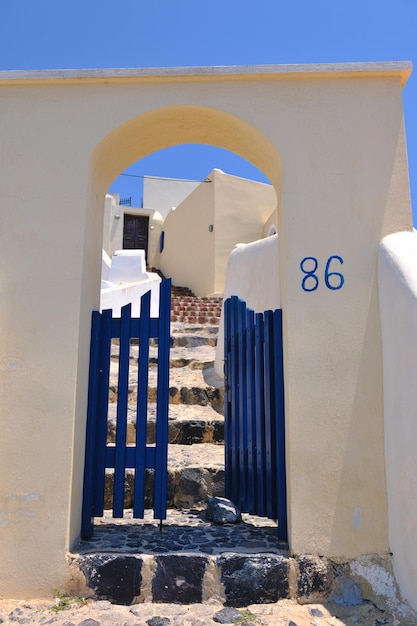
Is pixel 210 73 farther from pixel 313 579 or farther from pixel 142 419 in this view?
pixel 313 579

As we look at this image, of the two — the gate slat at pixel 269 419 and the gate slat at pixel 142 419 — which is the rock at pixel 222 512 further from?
the gate slat at pixel 142 419

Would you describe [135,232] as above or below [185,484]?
above

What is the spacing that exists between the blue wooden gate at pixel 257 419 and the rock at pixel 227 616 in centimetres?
61

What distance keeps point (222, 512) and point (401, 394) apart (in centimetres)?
159

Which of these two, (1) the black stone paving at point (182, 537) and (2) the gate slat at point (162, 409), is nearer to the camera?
(1) the black stone paving at point (182, 537)

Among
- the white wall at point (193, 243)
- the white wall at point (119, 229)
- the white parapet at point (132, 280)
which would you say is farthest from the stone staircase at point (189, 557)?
the white wall at point (119, 229)

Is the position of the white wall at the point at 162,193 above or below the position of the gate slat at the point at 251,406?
above

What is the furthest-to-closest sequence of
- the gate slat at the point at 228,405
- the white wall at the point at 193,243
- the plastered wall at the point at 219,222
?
the white wall at the point at 193,243
the plastered wall at the point at 219,222
the gate slat at the point at 228,405

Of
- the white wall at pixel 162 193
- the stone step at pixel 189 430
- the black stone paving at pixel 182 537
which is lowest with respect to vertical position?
the black stone paving at pixel 182 537

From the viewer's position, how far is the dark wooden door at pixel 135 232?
70.8 feet

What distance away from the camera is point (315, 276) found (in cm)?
337

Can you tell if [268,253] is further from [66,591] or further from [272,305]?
[66,591]

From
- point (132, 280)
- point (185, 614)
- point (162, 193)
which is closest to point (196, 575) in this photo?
point (185, 614)

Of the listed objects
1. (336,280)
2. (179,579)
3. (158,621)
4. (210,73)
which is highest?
(210,73)
